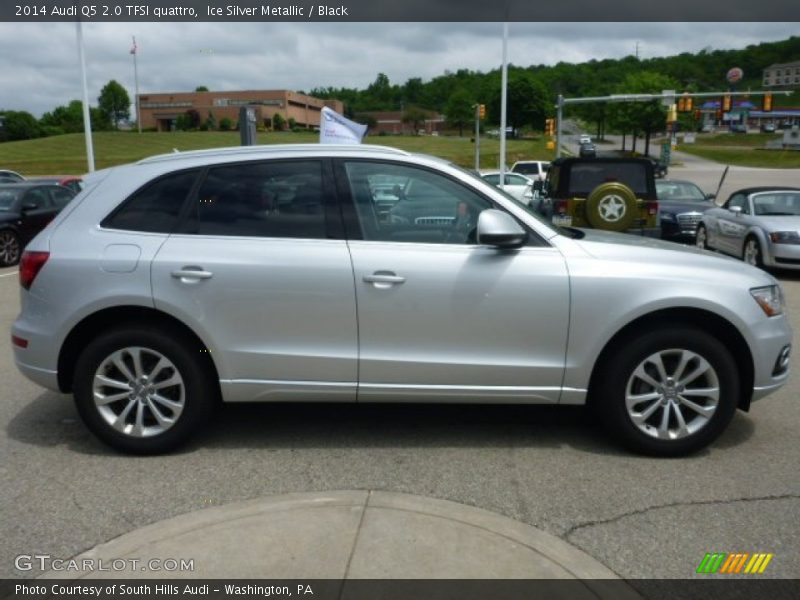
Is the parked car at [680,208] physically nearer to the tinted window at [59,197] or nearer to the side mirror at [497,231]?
the side mirror at [497,231]

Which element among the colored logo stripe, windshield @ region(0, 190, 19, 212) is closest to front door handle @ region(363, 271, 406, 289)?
the colored logo stripe

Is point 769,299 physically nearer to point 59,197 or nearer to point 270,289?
point 270,289

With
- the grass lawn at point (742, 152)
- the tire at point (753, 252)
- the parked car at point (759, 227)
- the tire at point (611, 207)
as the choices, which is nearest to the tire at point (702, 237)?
the parked car at point (759, 227)

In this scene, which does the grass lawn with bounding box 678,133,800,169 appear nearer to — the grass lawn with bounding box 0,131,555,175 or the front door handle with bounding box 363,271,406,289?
the grass lawn with bounding box 0,131,555,175

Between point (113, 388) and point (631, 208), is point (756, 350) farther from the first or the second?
point (631, 208)

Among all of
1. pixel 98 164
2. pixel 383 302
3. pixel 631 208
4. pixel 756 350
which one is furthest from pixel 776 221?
pixel 98 164

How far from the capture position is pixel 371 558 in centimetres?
323

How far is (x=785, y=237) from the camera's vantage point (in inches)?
447

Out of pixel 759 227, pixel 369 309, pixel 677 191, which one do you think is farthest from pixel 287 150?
pixel 677 191

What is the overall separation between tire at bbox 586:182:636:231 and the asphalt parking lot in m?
4.54

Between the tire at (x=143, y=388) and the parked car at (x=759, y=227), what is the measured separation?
991cm

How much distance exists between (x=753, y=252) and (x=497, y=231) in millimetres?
9274

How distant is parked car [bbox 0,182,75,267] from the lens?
14000 millimetres

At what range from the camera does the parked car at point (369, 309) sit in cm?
429
